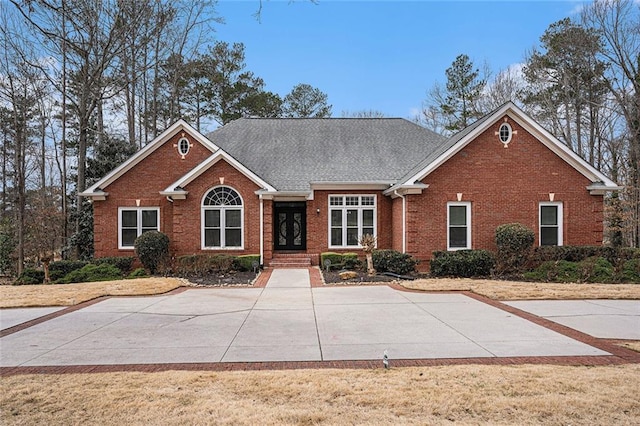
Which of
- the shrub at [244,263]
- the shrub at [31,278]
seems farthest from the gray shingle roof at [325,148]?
the shrub at [31,278]

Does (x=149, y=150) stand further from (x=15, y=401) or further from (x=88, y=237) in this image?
(x=15, y=401)

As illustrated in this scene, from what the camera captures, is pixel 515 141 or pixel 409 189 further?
pixel 515 141

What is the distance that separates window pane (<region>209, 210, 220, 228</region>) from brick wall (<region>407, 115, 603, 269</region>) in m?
7.81

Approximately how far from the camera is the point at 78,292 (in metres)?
12.3

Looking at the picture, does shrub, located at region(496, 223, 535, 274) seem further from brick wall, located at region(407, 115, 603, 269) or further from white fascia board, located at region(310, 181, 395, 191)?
white fascia board, located at region(310, 181, 395, 191)

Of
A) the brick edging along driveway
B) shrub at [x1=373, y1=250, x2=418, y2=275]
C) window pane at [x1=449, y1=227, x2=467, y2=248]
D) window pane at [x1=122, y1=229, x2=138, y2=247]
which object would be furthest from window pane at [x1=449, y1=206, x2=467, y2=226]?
window pane at [x1=122, y1=229, x2=138, y2=247]

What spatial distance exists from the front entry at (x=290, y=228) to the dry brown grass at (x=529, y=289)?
25.1 feet

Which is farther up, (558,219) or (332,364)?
(558,219)

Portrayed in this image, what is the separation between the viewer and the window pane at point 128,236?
19.1m

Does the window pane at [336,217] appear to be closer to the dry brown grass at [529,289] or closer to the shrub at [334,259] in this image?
the shrub at [334,259]

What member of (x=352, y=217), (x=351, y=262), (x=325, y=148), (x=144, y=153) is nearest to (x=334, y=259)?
(x=351, y=262)

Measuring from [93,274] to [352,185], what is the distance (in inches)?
428

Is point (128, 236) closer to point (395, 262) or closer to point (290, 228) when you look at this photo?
point (290, 228)

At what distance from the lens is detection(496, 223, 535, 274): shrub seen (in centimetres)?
1555
